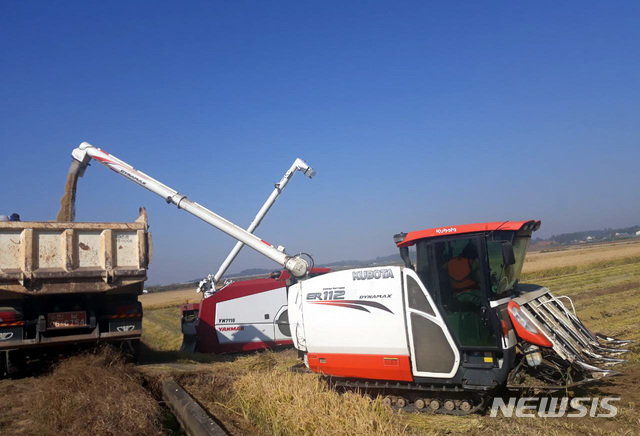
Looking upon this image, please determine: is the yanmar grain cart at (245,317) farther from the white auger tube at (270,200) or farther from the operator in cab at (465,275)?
the operator in cab at (465,275)

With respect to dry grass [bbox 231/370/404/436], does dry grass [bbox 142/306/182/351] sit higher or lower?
lower

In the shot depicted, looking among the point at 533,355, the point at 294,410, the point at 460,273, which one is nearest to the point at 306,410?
the point at 294,410

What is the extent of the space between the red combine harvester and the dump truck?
3.64 meters

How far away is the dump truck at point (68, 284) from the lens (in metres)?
8.78

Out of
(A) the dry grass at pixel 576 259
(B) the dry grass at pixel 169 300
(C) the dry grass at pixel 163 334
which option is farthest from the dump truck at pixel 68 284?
(A) the dry grass at pixel 576 259

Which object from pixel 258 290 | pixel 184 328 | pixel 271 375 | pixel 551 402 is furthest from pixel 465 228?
pixel 184 328

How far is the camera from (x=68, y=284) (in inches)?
355

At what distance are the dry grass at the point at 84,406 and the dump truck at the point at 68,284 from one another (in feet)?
5.50

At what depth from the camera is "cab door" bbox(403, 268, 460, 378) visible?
643 centimetres

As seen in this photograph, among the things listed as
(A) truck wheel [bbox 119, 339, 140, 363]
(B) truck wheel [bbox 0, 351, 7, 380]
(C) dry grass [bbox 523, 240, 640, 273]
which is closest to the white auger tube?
(A) truck wheel [bbox 119, 339, 140, 363]

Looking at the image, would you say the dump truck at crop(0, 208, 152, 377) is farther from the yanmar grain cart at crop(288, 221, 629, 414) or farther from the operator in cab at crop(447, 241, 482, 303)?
the operator in cab at crop(447, 241, 482, 303)

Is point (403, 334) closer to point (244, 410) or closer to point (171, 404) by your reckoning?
point (244, 410)

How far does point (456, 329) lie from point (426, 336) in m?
0.39

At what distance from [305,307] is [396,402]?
1.92 meters
